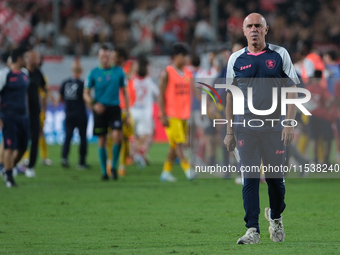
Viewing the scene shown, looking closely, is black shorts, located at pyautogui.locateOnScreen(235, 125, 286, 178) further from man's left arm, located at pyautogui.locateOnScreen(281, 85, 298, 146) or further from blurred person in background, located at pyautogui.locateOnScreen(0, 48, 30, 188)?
blurred person in background, located at pyautogui.locateOnScreen(0, 48, 30, 188)

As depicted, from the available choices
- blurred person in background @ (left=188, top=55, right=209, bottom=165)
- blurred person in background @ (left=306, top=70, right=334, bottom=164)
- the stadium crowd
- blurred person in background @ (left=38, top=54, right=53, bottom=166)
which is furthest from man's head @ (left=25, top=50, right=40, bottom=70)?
the stadium crowd

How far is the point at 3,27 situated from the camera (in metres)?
22.1

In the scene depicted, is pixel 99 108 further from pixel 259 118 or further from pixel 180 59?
pixel 259 118

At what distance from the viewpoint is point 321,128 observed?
13.2m

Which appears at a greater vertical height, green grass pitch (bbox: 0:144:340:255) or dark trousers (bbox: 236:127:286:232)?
dark trousers (bbox: 236:127:286:232)

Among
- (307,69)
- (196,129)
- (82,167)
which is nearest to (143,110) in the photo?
(82,167)

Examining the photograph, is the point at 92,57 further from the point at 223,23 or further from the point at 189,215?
the point at 189,215

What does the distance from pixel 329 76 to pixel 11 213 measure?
9.04m

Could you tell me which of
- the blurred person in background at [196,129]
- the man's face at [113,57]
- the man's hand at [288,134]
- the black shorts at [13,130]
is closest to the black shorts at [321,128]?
the blurred person in background at [196,129]

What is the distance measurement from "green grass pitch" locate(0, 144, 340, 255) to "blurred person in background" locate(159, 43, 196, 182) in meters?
0.52

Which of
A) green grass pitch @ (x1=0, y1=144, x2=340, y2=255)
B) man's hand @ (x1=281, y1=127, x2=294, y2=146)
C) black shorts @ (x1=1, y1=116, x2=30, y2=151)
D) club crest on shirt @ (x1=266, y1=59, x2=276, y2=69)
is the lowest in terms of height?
green grass pitch @ (x1=0, y1=144, x2=340, y2=255)

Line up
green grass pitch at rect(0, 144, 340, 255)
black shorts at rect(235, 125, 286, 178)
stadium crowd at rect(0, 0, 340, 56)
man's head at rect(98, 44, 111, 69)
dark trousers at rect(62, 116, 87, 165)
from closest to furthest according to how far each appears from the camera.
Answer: green grass pitch at rect(0, 144, 340, 255)
black shorts at rect(235, 125, 286, 178)
man's head at rect(98, 44, 111, 69)
dark trousers at rect(62, 116, 87, 165)
stadium crowd at rect(0, 0, 340, 56)

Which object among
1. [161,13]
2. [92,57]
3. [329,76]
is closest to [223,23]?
[161,13]

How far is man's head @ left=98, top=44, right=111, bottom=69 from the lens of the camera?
1105 cm
